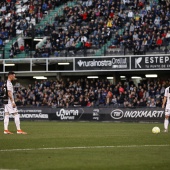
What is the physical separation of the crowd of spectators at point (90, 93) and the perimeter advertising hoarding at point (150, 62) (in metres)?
1.29

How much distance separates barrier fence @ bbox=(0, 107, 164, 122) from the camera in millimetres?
39781

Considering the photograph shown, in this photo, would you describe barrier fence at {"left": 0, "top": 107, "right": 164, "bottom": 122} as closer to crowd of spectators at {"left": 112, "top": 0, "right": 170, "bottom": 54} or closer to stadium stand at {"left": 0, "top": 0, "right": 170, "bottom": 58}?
stadium stand at {"left": 0, "top": 0, "right": 170, "bottom": 58}

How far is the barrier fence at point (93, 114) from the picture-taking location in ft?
131

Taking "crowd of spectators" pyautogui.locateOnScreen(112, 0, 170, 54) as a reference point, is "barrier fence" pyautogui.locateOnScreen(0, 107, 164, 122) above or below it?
below

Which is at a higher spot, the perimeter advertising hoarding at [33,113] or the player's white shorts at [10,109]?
the player's white shorts at [10,109]

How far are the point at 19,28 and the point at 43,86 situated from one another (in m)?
8.06

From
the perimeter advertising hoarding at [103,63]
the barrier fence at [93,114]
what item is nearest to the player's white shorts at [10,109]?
the barrier fence at [93,114]

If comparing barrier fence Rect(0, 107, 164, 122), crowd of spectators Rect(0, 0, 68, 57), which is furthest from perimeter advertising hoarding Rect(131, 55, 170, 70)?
crowd of spectators Rect(0, 0, 68, 57)

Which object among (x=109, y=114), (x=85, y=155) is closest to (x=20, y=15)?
(x=109, y=114)

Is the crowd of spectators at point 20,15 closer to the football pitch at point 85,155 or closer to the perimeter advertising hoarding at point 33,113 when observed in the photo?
the perimeter advertising hoarding at point 33,113

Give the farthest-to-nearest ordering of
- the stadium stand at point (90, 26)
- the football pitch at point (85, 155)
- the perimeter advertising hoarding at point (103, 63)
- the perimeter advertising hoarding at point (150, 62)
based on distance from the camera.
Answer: the perimeter advertising hoarding at point (103, 63) < the stadium stand at point (90, 26) < the perimeter advertising hoarding at point (150, 62) < the football pitch at point (85, 155)

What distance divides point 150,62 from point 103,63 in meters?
4.26

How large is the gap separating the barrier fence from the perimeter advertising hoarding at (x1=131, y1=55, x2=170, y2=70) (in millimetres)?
6168

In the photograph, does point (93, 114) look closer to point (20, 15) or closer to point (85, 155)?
point (20, 15)
